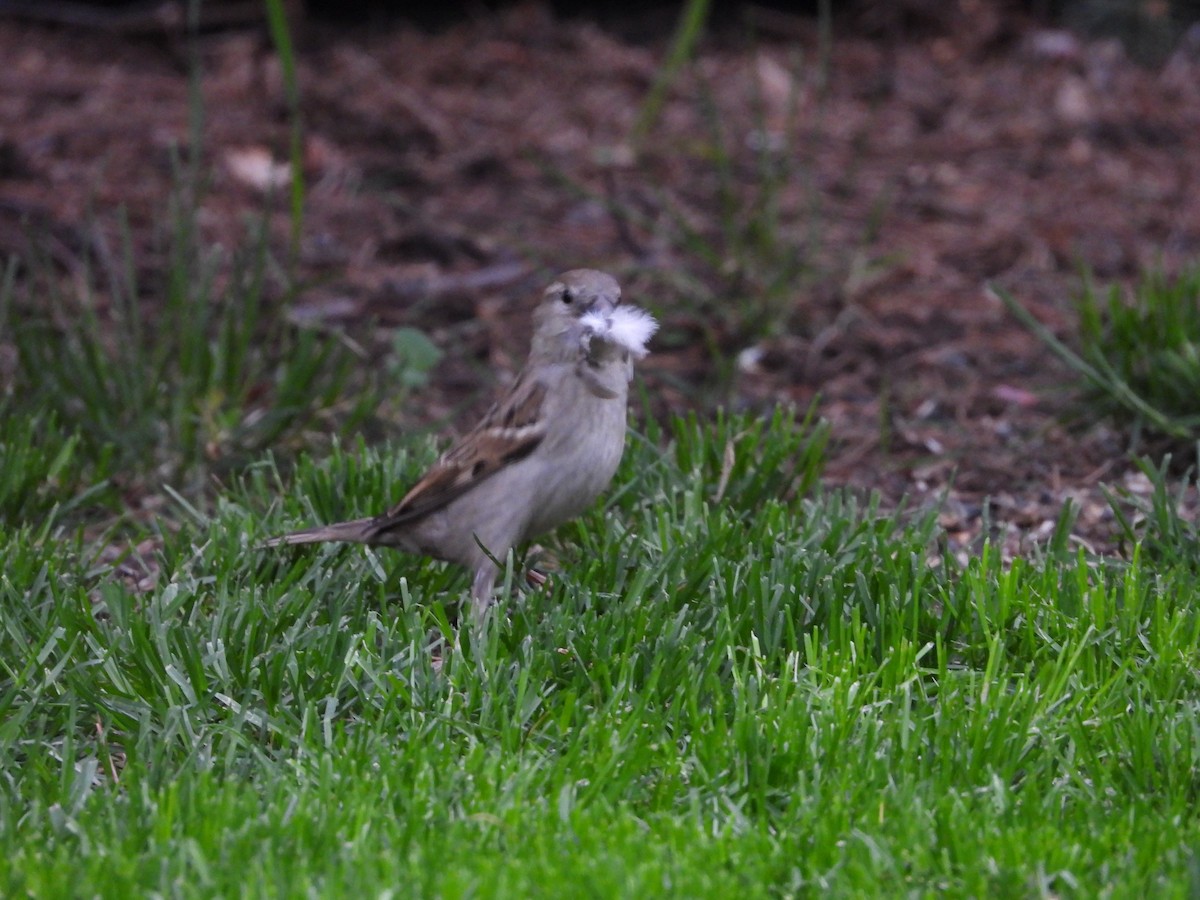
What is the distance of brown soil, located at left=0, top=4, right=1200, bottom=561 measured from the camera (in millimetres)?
6457

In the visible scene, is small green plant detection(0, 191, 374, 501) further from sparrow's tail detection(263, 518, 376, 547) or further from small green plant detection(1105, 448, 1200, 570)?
small green plant detection(1105, 448, 1200, 570)

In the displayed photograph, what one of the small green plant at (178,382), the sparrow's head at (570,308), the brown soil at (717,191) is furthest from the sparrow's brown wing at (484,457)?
the brown soil at (717,191)

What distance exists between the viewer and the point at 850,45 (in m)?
10.5

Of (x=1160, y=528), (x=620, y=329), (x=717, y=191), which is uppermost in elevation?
(x=620, y=329)

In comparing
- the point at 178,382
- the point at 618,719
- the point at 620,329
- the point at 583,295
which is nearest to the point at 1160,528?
the point at 620,329

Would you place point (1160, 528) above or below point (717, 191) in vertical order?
below

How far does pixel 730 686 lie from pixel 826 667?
0.23 m

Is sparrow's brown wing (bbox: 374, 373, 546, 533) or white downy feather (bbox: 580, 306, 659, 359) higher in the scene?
white downy feather (bbox: 580, 306, 659, 359)

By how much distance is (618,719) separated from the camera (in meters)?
3.68

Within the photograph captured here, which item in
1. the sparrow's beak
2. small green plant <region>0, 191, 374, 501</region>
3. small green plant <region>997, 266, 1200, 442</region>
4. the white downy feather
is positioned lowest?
small green plant <region>0, 191, 374, 501</region>

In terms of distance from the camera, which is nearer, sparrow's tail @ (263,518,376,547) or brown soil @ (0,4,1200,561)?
sparrow's tail @ (263,518,376,547)

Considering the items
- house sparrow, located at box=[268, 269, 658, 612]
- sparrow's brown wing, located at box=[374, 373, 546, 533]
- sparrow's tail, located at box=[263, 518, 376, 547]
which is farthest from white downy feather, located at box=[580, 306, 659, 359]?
sparrow's tail, located at box=[263, 518, 376, 547]

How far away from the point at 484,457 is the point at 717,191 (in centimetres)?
410

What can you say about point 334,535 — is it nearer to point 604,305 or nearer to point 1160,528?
Result: point 604,305
